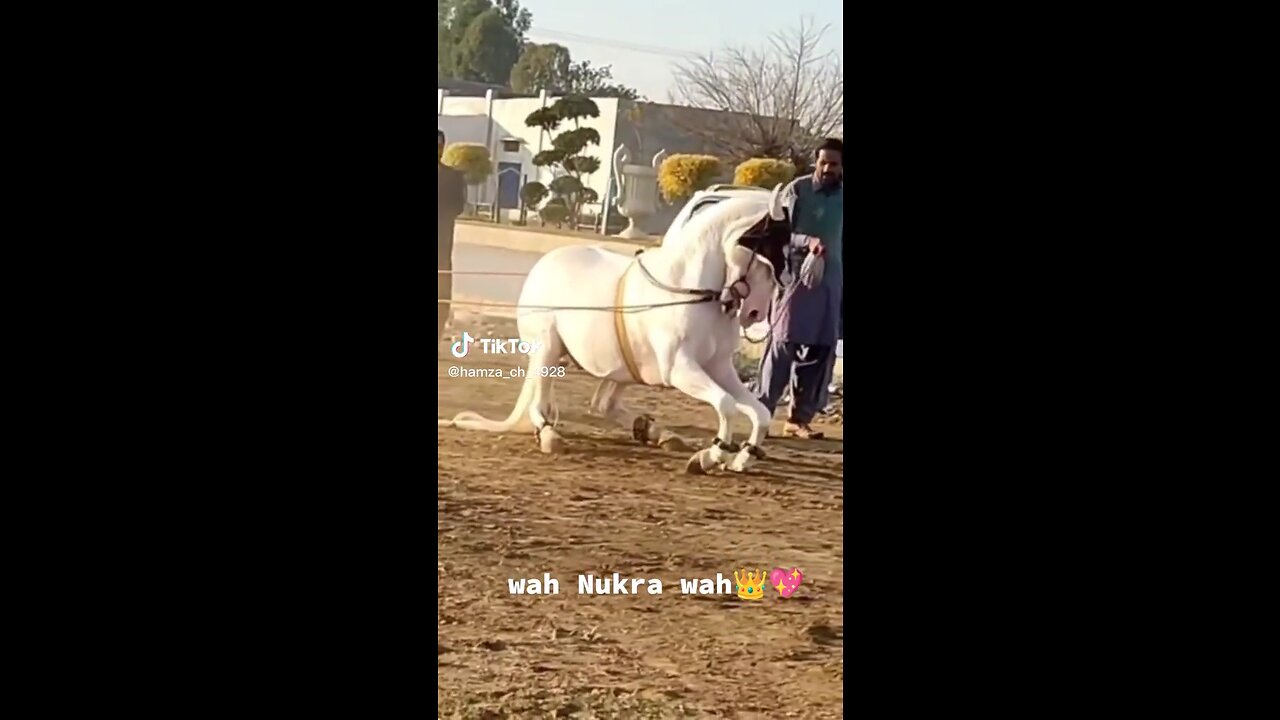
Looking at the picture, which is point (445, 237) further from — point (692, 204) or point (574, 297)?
point (692, 204)

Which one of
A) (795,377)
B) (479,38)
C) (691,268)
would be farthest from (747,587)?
(479,38)

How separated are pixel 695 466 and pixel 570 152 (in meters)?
0.85

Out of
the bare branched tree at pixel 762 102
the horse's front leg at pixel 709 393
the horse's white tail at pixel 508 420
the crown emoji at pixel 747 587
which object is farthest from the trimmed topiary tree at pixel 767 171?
the crown emoji at pixel 747 587

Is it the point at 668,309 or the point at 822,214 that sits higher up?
the point at 822,214

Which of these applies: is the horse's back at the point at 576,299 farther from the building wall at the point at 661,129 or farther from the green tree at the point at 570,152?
the building wall at the point at 661,129

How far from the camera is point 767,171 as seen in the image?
326cm

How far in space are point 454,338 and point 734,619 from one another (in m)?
0.99

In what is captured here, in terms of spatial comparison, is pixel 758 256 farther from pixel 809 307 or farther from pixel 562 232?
pixel 562 232

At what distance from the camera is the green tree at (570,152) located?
324cm

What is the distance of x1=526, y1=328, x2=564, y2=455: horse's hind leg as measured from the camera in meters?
3.27

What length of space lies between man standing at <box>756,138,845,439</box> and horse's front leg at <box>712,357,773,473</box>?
1.1 inches

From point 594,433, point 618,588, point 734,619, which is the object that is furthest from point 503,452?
point 734,619

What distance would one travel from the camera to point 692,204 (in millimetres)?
3273

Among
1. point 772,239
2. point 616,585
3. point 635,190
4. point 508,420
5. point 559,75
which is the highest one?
point 559,75
